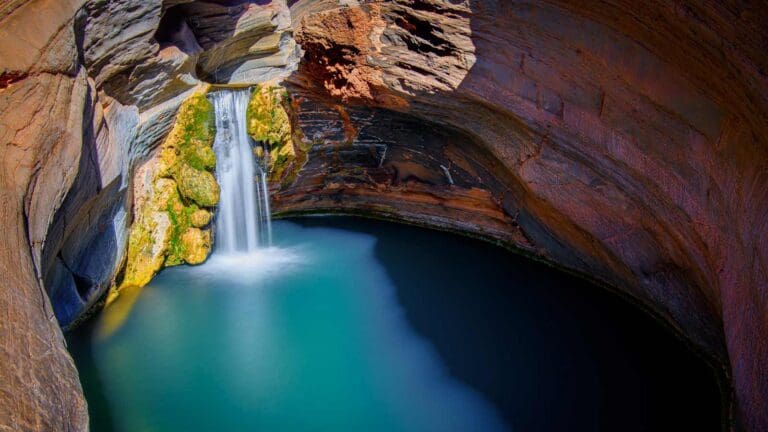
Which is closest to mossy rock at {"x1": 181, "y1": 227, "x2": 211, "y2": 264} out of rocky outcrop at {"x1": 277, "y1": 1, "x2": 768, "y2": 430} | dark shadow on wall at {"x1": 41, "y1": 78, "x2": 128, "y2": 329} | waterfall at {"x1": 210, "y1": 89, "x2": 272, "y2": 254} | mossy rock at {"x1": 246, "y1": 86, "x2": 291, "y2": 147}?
waterfall at {"x1": 210, "y1": 89, "x2": 272, "y2": 254}

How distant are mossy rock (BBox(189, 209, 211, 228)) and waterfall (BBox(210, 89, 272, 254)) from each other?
385 mm

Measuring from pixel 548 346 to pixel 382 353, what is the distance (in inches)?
95.0

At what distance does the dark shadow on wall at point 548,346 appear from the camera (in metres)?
7.11

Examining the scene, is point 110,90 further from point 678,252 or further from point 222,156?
point 678,252

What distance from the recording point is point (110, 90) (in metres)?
7.80

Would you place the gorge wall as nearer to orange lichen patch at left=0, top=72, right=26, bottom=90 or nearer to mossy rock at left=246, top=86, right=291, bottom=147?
orange lichen patch at left=0, top=72, right=26, bottom=90

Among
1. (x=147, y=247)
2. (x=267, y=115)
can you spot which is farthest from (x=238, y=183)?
(x=147, y=247)

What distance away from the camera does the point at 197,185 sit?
10.3 meters

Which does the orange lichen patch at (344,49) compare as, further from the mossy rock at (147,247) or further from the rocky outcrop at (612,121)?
the mossy rock at (147,247)

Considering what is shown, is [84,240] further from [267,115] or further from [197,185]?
[267,115]

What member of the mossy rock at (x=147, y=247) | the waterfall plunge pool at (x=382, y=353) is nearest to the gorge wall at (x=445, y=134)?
the mossy rock at (x=147, y=247)

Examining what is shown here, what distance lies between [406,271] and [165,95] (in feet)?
16.8

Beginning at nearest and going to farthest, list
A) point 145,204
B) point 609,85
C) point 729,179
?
point 729,179 < point 609,85 < point 145,204

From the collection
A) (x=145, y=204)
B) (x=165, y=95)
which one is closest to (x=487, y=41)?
(x=165, y=95)
